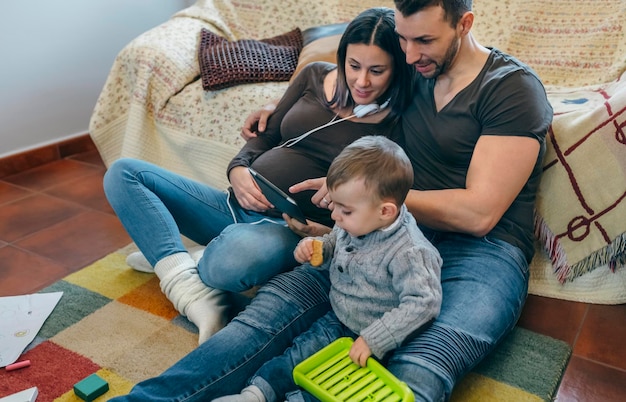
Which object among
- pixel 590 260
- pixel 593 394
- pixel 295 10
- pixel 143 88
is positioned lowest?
pixel 593 394

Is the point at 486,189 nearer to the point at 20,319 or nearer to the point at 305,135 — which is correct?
the point at 305,135

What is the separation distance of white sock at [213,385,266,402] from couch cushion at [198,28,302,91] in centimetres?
124

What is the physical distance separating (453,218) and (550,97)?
2.39ft

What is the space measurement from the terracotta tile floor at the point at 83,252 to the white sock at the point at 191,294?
493 millimetres

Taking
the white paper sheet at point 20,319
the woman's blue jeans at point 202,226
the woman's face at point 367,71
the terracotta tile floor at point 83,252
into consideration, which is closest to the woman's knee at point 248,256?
the woman's blue jeans at point 202,226

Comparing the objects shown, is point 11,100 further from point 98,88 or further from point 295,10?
point 295,10

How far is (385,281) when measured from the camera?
3.84ft

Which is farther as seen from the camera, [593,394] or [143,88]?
[143,88]

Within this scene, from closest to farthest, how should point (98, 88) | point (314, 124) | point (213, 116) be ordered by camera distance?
point (314, 124) < point (213, 116) < point (98, 88)

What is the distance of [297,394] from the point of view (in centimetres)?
112

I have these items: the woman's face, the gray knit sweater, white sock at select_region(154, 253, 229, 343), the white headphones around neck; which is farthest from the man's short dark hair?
white sock at select_region(154, 253, 229, 343)

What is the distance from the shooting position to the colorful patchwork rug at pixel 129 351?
1.32 m

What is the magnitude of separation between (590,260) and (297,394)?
880 millimetres

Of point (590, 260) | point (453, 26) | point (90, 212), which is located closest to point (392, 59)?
point (453, 26)
